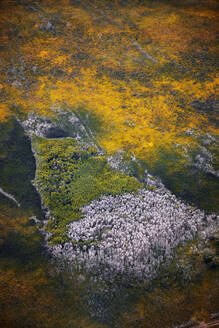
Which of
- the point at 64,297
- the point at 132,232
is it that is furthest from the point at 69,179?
the point at 64,297

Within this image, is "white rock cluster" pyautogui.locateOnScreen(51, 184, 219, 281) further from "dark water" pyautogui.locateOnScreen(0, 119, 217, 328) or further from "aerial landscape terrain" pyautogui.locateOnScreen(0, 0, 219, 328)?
"dark water" pyautogui.locateOnScreen(0, 119, 217, 328)

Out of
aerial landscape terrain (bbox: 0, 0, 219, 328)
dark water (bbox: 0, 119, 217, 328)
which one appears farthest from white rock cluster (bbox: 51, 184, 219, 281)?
dark water (bbox: 0, 119, 217, 328)

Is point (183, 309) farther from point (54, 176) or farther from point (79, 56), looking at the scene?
point (79, 56)

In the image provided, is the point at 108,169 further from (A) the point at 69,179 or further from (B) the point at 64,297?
(B) the point at 64,297

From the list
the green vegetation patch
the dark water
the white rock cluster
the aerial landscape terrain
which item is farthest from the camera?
the green vegetation patch

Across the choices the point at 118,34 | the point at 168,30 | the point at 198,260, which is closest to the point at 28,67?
the point at 118,34
